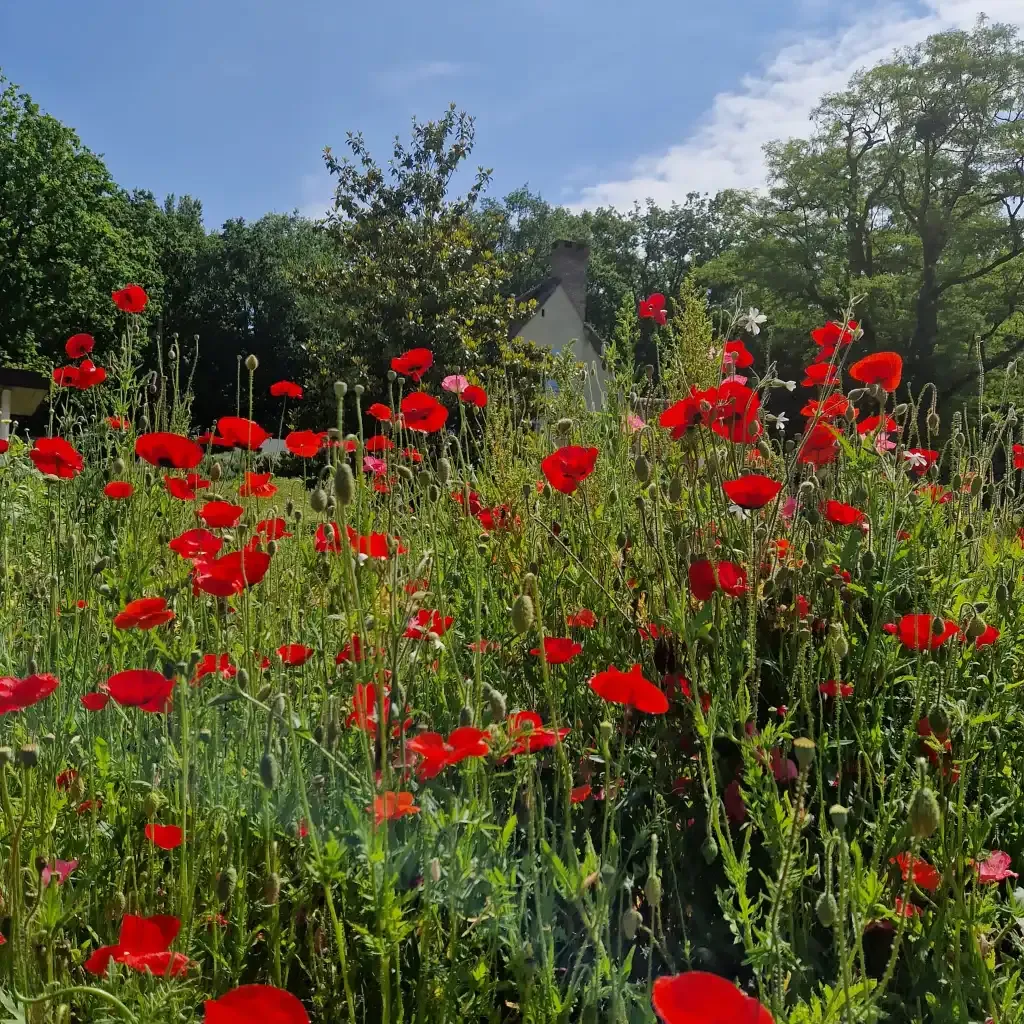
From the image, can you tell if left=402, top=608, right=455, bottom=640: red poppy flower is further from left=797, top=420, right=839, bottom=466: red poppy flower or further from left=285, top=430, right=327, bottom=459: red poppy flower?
left=797, top=420, right=839, bottom=466: red poppy flower

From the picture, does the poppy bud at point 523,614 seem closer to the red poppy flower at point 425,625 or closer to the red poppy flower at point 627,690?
the red poppy flower at point 627,690

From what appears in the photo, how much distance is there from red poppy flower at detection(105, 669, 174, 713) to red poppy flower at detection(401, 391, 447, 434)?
0.93 metres

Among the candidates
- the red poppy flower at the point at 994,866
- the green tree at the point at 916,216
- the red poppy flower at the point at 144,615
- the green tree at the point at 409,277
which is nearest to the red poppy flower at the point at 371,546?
the red poppy flower at the point at 144,615

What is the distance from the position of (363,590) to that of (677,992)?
44.6 inches

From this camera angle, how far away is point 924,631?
1443 mm

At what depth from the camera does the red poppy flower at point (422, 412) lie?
2.05m

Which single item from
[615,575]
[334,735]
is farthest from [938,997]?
[615,575]

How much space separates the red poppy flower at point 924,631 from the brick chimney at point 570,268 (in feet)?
80.6

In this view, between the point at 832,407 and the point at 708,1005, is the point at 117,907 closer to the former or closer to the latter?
the point at 708,1005

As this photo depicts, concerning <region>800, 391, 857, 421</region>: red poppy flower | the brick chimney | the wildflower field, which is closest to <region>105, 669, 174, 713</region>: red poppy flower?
the wildflower field

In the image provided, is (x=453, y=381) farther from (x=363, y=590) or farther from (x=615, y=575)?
(x=363, y=590)

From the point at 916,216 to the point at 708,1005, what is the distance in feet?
79.0

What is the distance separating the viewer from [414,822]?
4.41 ft

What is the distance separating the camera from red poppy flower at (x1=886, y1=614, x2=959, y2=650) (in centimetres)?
139
